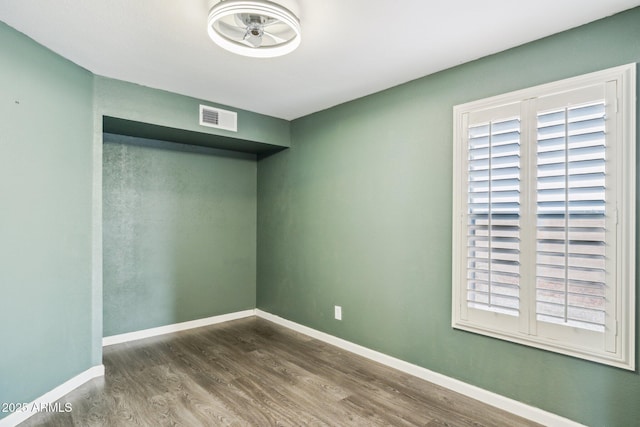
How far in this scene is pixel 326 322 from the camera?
3730mm

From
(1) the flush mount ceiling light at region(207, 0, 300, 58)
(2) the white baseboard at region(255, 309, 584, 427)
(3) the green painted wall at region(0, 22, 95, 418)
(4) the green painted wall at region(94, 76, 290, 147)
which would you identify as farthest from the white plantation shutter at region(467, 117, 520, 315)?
(3) the green painted wall at region(0, 22, 95, 418)

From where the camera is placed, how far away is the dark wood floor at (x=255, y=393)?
2.28 m

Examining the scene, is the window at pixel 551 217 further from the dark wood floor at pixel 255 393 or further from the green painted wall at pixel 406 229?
the dark wood floor at pixel 255 393

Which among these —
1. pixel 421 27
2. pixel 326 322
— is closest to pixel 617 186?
pixel 421 27

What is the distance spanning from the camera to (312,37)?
2271 mm

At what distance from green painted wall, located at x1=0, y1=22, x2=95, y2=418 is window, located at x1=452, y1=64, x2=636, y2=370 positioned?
287 cm

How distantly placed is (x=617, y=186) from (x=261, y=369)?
111 inches

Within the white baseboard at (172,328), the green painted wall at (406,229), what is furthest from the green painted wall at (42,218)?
the green painted wall at (406,229)

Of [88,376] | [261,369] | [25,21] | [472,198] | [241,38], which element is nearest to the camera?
[25,21]

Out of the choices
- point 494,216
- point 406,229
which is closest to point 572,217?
point 494,216

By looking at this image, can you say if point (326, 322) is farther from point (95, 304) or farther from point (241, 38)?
point (241, 38)

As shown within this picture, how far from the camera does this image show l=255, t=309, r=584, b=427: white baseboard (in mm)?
2197

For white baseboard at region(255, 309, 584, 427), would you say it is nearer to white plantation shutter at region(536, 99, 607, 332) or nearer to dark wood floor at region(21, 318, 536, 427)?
dark wood floor at region(21, 318, 536, 427)

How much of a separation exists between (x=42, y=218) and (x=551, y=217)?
3.32 m
